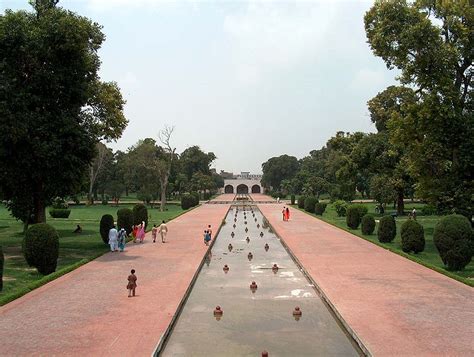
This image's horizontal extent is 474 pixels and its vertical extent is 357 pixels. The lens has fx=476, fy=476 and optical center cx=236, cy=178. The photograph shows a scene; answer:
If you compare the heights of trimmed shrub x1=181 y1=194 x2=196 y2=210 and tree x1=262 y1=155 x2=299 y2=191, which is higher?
tree x1=262 y1=155 x2=299 y2=191

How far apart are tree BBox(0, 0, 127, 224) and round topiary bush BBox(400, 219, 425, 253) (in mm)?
12471

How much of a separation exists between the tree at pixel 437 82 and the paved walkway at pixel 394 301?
4388mm

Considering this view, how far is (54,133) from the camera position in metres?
17.6

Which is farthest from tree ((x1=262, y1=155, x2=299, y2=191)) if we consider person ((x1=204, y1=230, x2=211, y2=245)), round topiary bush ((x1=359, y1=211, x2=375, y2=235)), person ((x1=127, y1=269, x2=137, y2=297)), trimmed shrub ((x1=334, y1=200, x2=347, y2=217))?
person ((x1=127, y1=269, x2=137, y2=297))

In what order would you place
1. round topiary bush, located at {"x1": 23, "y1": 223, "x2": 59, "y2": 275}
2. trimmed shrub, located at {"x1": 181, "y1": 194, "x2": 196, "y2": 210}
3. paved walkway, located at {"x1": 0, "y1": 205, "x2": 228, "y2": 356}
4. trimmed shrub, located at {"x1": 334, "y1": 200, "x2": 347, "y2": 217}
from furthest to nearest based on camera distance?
trimmed shrub, located at {"x1": 181, "y1": 194, "x2": 196, "y2": 210} → trimmed shrub, located at {"x1": 334, "y1": 200, "x2": 347, "y2": 217} → round topiary bush, located at {"x1": 23, "y1": 223, "x2": 59, "y2": 275} → paved walkway, located at {"x1": 0, "y1": 205, "x2": 228, "y2": 356}

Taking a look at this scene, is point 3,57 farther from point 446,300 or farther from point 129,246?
point 446,300

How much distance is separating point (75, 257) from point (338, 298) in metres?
10.5

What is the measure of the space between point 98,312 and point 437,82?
1616cm

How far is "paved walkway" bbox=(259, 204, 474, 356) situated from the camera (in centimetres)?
774

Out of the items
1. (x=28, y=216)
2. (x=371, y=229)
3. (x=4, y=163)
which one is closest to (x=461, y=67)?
(x=371, y=229)

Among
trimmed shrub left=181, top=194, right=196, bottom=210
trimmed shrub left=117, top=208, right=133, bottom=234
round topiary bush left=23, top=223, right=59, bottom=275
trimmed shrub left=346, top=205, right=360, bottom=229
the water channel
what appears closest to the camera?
the water channel

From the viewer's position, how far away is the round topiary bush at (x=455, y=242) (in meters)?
14.0

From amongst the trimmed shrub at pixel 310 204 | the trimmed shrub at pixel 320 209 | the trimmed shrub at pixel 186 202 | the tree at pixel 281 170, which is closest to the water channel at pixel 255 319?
the trimmed shrub at pixel 320 209

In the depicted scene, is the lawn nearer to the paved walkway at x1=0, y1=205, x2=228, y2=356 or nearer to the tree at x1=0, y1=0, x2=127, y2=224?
the paved walkway at x1=0, y1=205, x2=228, y2=356
